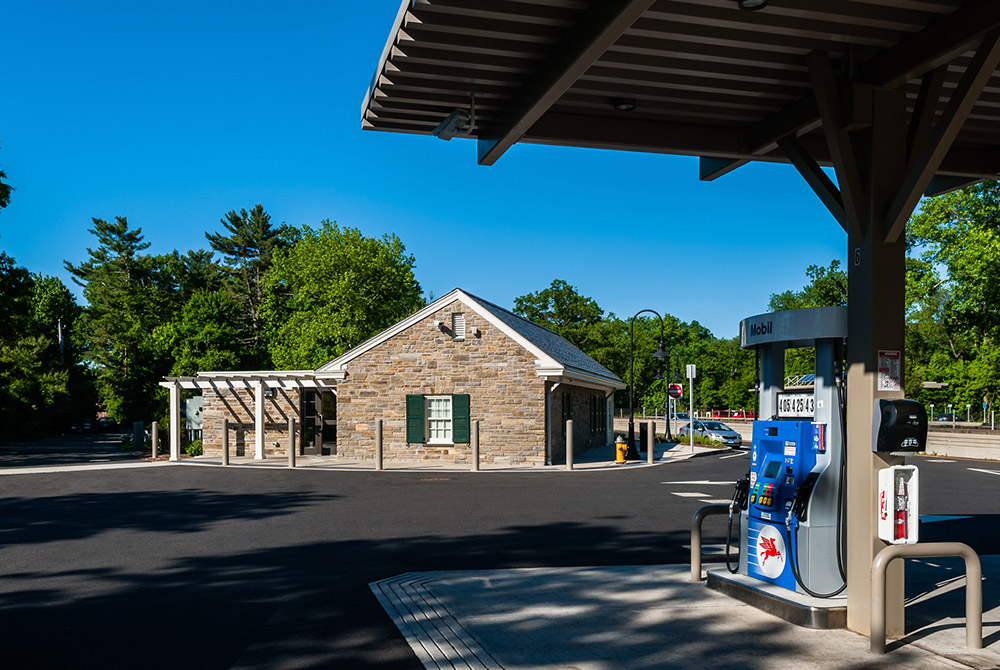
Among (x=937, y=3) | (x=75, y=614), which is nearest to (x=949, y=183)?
(x=937, y=3)

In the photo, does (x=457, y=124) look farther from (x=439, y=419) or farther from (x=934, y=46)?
(x=439, y=419)

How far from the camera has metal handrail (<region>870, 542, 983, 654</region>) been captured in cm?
540

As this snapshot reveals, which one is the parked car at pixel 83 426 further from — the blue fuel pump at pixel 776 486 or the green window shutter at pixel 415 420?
the blue fuel pump at pixel 776 486

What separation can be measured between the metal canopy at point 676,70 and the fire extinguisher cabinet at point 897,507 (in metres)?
2.01

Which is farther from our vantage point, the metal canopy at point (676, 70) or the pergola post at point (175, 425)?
the pergola post at point (175, 425)

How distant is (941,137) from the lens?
5430mm

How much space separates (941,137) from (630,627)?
13.5 feet

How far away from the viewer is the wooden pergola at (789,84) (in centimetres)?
524

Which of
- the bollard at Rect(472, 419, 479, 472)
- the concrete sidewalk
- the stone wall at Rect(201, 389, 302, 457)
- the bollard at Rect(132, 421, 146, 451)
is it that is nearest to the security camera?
the concrete sidewalk

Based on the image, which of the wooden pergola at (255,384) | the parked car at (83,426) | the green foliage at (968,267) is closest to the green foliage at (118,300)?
the parked car at (83,426)

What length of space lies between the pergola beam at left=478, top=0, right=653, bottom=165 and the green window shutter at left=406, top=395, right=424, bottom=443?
712 inches

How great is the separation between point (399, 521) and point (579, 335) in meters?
52.3

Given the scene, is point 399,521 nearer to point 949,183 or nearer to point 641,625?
point 641,625

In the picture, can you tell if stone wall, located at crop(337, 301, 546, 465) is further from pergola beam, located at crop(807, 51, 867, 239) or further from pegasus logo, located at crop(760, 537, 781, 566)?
pergola beam, located at crop(807, 51, 867, 239)
